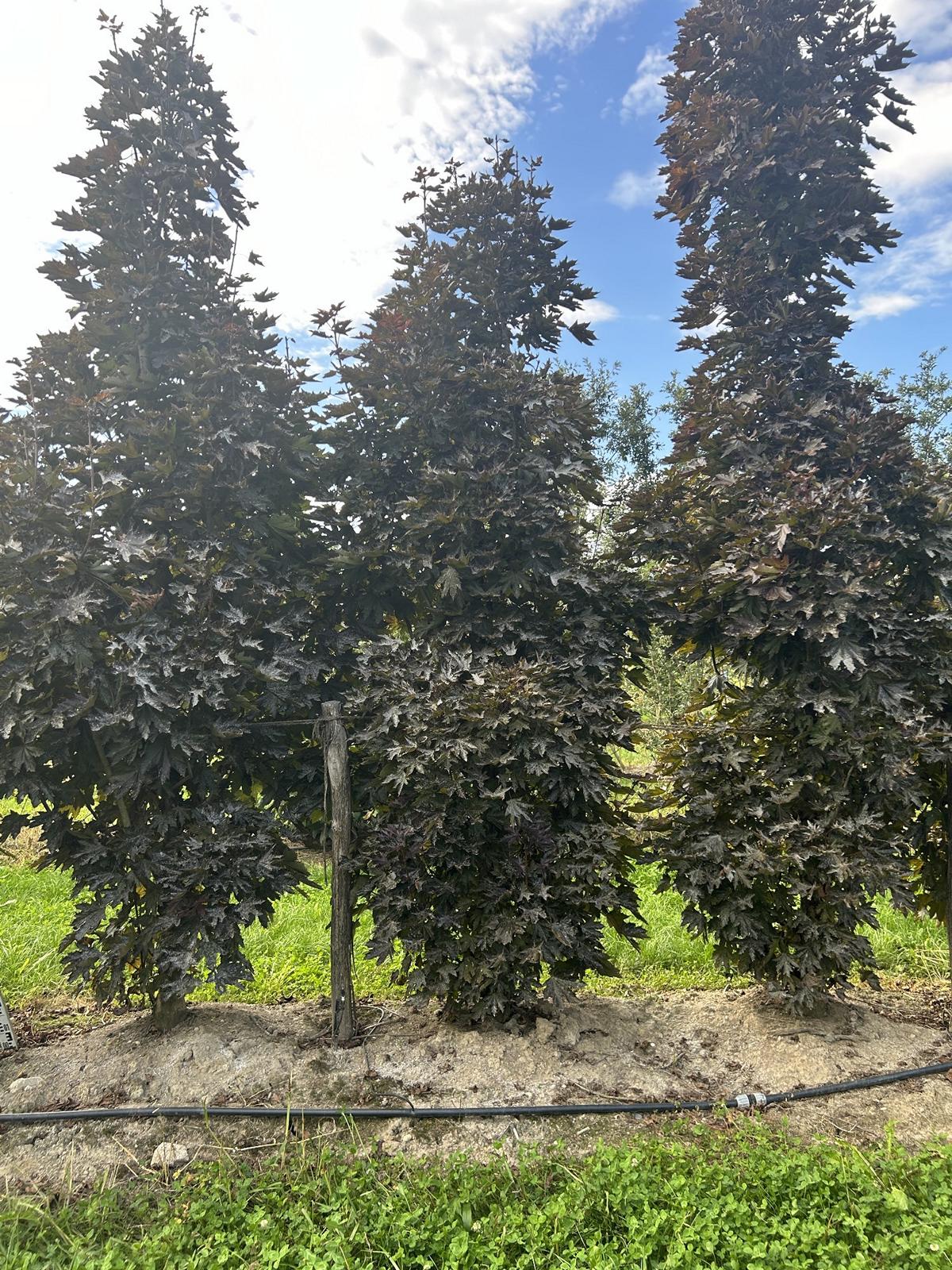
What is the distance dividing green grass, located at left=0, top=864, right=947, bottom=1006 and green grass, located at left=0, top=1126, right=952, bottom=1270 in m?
1.63

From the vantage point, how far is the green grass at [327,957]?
4996mm

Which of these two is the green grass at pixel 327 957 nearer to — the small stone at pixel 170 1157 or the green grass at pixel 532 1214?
the small stone at pixel 170 1157

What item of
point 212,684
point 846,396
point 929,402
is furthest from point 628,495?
point 929,402

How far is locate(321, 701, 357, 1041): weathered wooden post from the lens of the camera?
12.8ft

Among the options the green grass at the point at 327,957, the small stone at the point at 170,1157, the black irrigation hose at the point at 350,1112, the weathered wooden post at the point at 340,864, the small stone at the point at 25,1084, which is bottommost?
the small stone at the point at 170,1157

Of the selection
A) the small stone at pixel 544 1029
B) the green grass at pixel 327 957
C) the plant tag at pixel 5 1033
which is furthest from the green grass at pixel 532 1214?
the green grass at pixel 327 957

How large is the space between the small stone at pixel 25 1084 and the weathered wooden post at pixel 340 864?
1.45m

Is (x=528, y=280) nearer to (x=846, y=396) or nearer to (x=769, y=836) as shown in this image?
(x=846, y=396)

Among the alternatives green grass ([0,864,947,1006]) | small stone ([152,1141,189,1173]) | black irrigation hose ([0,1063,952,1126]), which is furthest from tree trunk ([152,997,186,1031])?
small stone ([152,1141,189,1173])

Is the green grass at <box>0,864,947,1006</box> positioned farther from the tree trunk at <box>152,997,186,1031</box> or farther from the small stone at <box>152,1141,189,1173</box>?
the small stone at <box>152,1141,189,1173</box>

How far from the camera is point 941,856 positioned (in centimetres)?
427

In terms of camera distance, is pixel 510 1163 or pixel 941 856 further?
pixel 941 856

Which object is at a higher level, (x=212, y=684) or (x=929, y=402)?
(x=929, y=402)

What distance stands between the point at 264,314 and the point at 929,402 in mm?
20775
